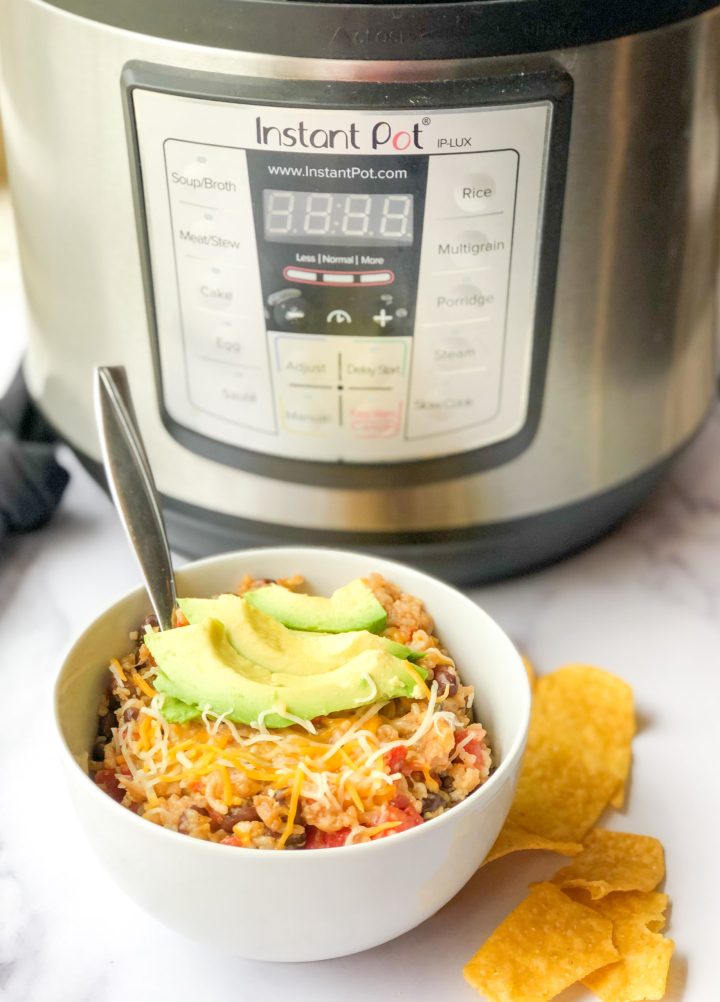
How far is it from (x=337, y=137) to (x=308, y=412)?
0.59ft

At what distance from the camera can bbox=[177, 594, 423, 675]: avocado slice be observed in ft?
2.04

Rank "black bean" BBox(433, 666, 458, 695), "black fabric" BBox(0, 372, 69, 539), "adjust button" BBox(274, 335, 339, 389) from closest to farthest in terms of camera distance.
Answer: "black bean" BBox(433, 666, 458, 695) → "adjust button" BBox(274, 335, 339, 389) → "black fabric" BBox(0, 372, 69, 539)

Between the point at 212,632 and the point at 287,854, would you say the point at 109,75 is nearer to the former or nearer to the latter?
the point at 212,632

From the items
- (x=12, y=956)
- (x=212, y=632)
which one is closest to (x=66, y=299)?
(x=212, y=632)

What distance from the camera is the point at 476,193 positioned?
2.28 feet

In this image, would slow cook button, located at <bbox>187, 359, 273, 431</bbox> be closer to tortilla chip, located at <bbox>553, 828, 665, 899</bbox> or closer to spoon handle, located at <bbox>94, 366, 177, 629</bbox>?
spoon handle, located at <bbox>94, 366, 177, 629</bbox>

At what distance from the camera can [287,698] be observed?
0.59 meters

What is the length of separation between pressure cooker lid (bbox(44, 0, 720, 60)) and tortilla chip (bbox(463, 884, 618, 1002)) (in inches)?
18.0

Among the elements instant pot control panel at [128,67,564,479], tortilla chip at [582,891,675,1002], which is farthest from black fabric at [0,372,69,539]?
tortilla chip at [582,891,675,1002]

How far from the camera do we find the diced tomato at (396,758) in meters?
0.58

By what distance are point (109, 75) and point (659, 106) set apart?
1.06ft

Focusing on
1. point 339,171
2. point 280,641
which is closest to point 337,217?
point 339,171

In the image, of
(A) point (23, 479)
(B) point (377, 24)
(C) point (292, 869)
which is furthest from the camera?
(A) point (23, 479)

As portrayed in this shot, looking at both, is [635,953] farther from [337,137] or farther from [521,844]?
[337,137]
